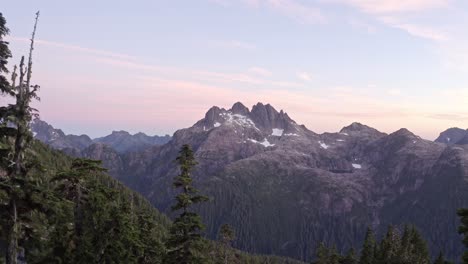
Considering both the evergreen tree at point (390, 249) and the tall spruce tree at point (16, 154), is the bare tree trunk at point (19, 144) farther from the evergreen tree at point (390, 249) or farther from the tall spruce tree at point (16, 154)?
the evergreen tree at point (390, 249)

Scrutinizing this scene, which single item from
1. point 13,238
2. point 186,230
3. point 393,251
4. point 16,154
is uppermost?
point 16,154

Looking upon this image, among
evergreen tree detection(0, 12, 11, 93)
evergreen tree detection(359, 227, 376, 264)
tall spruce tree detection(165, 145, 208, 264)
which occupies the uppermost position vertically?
evergreen tree detection(0, 12, 11, 93)

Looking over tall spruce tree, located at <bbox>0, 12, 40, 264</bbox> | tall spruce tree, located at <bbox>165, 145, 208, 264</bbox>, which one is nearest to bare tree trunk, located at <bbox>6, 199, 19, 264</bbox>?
tall spruce tree, located at <bbox>0, 12, 40, 264</bbox>

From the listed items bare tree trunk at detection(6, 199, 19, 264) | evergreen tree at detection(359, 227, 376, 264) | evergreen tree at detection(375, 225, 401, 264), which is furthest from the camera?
evergreen tree at detection(359, 227, 376, 264)

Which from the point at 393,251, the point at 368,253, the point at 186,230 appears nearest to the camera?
the point at 186,230

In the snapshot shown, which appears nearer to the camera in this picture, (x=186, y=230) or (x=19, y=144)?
(x=19, y=144)

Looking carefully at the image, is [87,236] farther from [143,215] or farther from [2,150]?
[143,215]

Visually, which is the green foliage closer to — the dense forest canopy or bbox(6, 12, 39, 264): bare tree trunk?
the dense forest canopy

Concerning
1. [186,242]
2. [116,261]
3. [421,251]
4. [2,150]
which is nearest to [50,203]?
[2,150]

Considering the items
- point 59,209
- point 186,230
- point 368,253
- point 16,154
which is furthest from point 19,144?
point 368,253

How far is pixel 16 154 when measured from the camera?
909 inches

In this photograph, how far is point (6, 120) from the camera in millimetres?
22766

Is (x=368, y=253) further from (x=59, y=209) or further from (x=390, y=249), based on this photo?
(x=59, y=209)

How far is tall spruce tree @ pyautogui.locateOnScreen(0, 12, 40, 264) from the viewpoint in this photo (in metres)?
22.5
